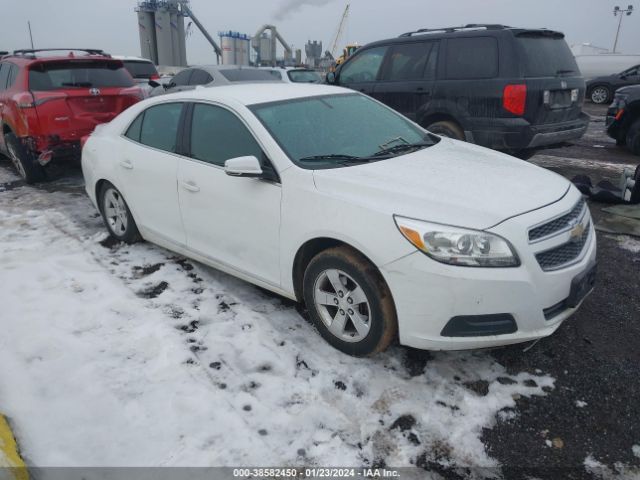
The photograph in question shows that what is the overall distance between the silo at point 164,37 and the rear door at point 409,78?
4693cm

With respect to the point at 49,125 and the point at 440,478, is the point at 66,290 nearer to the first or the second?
the point at 440,478

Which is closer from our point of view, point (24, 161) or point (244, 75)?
point (24, 161)

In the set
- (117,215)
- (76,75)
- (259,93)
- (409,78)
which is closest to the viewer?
(259,93)

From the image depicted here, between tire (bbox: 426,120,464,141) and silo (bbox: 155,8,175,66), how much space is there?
48.0m

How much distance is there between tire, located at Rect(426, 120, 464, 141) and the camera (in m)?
6.55

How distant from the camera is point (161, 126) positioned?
405 cm

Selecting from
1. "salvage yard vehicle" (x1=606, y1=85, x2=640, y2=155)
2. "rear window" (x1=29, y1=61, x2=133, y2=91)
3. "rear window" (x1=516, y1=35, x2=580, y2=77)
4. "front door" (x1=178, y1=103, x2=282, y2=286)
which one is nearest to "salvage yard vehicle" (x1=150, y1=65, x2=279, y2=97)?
"rear window" (x1=29, y1=61, x2=133, y2=91)

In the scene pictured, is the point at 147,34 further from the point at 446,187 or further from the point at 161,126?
the point at 446,187

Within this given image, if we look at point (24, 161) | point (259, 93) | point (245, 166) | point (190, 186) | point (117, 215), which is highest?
point (259, 93)

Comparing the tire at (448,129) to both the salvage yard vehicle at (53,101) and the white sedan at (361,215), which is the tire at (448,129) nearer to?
the white sedan at (361,215)

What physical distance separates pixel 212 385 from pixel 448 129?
5.15 meters

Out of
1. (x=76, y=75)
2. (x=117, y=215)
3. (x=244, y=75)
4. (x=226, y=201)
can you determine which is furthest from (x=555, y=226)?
(x=244, y=75)

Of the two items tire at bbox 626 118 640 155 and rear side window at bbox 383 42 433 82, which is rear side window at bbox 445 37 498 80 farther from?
tire at bbox 626 118 640 155

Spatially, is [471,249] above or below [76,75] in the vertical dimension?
below
